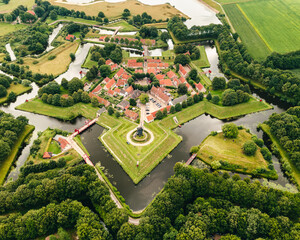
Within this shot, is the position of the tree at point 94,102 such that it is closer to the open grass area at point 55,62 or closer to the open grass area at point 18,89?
the open grass area at point 55,62

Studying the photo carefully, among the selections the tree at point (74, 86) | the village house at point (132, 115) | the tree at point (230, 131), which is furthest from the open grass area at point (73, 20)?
the tree at point (230, 131)

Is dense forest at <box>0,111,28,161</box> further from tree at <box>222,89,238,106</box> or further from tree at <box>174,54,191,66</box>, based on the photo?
tree at <box>222,89,238,106</box>

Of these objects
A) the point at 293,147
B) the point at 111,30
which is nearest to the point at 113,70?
the point at 111,30

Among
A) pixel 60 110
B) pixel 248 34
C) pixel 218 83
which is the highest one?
pixel 248 34

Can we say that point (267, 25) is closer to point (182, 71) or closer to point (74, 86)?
point (182, 71)

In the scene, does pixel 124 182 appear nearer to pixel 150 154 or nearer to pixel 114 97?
pixel 150 154

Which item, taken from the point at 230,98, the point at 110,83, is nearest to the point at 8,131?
the point at 110,83
